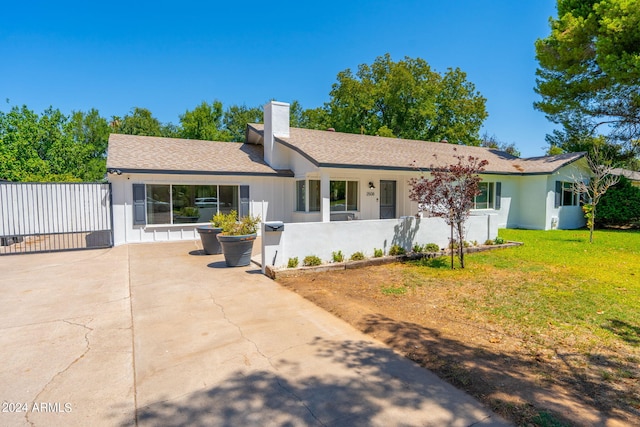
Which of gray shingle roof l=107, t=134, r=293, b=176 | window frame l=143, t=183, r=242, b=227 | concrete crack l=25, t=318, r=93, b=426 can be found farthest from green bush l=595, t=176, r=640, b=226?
concrete crack l=25, t=318, r=93, b=426

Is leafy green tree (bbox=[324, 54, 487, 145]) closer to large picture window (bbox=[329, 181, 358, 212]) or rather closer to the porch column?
large picture window (bbox=[329, 181, 358, 212])

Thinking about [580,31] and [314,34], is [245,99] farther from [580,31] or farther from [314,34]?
[580,31]

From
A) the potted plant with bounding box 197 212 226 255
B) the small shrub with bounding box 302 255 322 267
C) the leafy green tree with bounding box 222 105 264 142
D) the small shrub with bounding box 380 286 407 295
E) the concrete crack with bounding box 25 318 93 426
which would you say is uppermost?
the leafy green tree with bounding box 222 105 264 142

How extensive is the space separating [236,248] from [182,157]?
23.0 ft

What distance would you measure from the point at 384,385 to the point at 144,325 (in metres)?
3.43

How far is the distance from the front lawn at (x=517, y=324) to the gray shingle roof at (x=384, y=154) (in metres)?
4.86

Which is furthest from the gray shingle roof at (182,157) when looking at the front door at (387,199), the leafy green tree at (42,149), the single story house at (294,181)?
the leafy green tree at (42,149)

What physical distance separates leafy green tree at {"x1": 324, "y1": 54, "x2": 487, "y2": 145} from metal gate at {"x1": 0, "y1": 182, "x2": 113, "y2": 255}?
24.0 meters

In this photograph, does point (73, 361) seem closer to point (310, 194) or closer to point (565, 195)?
point (310, 194)

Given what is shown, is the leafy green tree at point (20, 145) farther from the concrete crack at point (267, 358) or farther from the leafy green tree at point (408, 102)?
the concrete crack at point (267, 358)

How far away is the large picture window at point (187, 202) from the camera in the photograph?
40.1 ft

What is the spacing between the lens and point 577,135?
69.9 feet

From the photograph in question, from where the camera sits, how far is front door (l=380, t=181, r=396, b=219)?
1507cm

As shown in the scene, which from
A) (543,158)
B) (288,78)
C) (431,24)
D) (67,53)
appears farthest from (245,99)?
(543,158)
